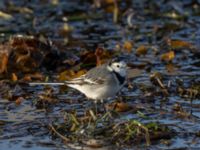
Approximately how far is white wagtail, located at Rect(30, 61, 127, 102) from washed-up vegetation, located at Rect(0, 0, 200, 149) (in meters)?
0.18

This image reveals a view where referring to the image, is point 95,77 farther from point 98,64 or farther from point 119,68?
point 98,64

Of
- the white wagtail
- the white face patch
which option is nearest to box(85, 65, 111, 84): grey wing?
the white wagtail

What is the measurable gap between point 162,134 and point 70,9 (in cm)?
729

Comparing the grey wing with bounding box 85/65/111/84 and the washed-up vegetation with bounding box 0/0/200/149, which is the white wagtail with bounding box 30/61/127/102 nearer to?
the grey wing with bounding box 85/65/111/84

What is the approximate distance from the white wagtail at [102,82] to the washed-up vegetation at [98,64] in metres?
0.18

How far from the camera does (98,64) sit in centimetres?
1097

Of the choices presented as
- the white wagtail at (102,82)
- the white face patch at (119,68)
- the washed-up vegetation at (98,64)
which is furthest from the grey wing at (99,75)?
the washed-up vegetation at (98,64)

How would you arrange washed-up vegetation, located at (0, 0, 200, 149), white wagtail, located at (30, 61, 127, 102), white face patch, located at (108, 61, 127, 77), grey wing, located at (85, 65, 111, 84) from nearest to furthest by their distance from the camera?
washed-up vegetation, located at (0, 0, 200, 149)
white wagtail, located at (30, 61, 127, 102)
grey wing, located at (85, 65, 111, 84)
white face patch, located at (108, 61, 127, 77)

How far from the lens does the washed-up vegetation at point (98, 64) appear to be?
26.1 ft

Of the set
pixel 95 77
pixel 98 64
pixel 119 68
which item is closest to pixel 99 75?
pixel 95 77

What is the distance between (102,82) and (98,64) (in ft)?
5.63

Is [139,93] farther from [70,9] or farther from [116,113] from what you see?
[70,9]

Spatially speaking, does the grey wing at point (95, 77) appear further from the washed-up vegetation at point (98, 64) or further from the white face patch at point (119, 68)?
the washed-up vegetation at point (98, 64)

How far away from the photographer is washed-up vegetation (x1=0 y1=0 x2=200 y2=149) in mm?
7953
